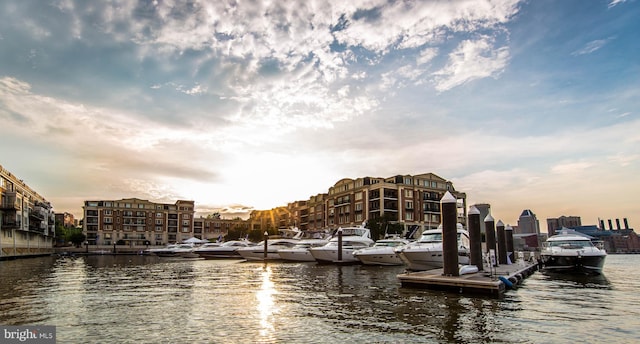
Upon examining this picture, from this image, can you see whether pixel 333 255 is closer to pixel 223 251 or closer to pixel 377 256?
pixel 377 256

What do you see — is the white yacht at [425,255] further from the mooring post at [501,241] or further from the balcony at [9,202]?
the balcony at [9,202]

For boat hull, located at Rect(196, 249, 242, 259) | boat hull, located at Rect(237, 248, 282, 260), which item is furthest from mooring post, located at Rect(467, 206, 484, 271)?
boat hull, located at Rect(196, 249, 242, 259)

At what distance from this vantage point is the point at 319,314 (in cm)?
1469

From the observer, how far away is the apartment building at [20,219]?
62750 mm

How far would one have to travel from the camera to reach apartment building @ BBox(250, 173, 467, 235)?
299 feet

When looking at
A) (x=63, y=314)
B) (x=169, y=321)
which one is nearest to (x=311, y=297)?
(x=169, y=321)

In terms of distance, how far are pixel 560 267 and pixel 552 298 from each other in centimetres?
1410

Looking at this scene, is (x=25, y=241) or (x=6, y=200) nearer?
(x=6, y=200)

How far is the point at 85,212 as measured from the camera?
130 metres

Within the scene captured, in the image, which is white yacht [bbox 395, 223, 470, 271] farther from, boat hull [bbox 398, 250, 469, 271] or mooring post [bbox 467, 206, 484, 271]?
mooring post [bbox 467, 206, 484, 271]

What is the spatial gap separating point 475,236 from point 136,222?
131 meters

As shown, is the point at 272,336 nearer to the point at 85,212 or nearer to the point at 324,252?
the point at 324,252

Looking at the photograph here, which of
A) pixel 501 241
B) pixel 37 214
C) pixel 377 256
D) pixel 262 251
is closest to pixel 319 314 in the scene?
pixel 501 241

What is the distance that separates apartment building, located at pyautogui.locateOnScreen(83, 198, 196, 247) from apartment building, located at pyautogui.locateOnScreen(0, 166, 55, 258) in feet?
111
